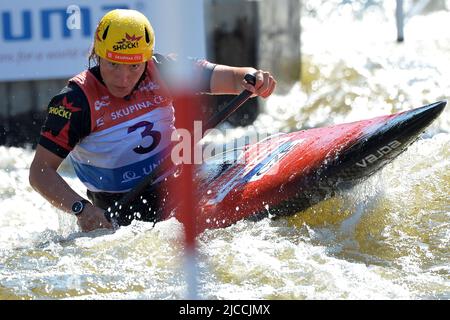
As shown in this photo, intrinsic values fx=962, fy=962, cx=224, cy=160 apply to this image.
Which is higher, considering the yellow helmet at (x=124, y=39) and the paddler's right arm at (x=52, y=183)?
the yellow helmet at (x=124, y=39)

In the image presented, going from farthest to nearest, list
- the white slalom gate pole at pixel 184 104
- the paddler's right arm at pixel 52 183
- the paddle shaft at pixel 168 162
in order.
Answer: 1. the paddle shaft at pixel 168 162
2. the paddler's right arm at pixel 52 183
3. the white slalom gate pole at pixel 184 104

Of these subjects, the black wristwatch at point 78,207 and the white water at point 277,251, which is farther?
the black wristwatch at point 78,207

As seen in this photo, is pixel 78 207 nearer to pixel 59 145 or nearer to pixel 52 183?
pixel 52 183

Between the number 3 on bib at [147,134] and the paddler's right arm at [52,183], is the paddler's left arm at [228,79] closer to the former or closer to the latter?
the number 3 on bib at [147,134]

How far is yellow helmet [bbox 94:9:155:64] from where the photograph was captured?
480cm

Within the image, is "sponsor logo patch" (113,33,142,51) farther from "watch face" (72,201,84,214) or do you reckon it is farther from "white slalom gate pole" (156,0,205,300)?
"white slalom gate pole" (156,0,205,300)

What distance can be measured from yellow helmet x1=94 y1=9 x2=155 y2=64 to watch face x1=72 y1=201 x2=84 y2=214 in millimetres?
740

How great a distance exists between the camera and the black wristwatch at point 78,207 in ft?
15.9

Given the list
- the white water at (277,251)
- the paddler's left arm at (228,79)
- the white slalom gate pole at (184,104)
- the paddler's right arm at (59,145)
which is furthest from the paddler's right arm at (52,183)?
the white slalom gate pole at (184,104)

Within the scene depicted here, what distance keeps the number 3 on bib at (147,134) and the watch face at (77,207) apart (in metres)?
0.50

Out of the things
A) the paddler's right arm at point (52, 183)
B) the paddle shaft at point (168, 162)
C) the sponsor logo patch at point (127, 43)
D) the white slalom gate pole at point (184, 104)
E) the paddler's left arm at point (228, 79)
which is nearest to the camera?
the white slalom gate pole at point (184, 104)

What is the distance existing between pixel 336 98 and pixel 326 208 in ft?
14.4

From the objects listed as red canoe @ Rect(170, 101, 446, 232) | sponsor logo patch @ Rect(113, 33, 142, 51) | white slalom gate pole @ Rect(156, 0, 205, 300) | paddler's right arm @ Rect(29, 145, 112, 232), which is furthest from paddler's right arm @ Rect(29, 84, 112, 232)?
white slalom gate pole @ Rect(156, 0, 205, 300)
